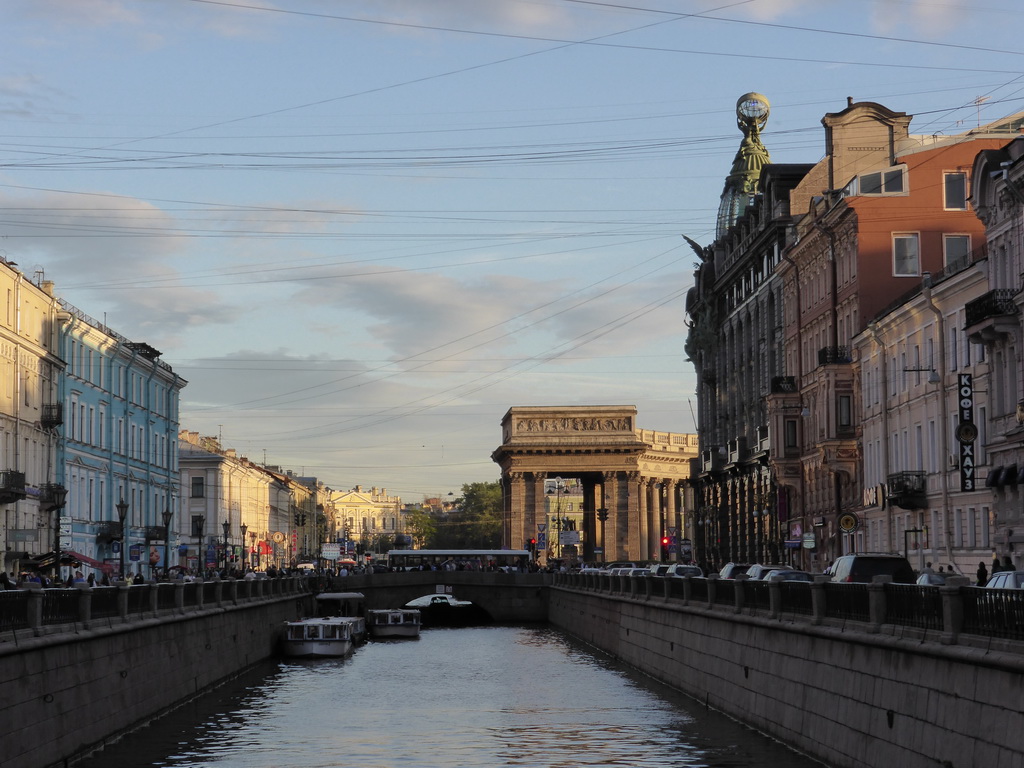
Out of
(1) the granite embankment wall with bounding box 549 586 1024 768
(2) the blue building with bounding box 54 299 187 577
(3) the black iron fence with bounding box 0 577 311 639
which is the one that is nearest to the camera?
(1) the granite embankment wall with bounding box 549 586 1024 768

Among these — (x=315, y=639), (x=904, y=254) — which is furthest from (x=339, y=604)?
(x=904, y=254)

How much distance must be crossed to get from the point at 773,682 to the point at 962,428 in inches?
973

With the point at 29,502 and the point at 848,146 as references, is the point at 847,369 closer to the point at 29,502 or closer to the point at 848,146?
the point at 848,146

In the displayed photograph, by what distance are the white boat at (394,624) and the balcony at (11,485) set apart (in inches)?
927

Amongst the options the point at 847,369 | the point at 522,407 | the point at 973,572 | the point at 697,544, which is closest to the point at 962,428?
the point at 973,572

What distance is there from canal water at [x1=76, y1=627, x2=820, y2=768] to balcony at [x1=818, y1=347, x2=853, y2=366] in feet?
72.0

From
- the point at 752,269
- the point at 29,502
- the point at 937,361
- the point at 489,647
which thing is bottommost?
the point at 489,647

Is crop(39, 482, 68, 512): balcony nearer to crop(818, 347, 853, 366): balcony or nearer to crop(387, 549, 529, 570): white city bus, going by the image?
crop(818, 347, 853, 366): balcony

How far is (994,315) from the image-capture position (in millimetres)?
52375

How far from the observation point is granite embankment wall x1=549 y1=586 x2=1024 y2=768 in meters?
20.1

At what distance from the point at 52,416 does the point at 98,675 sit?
45.1 m

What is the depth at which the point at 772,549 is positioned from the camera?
→ 91.8 meters

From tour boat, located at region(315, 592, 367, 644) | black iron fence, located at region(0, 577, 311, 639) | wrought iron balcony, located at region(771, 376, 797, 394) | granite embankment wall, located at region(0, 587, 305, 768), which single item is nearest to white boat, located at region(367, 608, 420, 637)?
tour boat, located at region(315, 592, 367, 644)

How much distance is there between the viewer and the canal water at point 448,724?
32.3m
